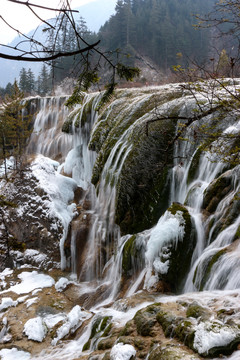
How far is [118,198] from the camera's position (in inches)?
360

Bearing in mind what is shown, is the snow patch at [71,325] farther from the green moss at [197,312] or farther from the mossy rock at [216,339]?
the mossy rock at [216,339]

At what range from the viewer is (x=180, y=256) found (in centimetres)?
615

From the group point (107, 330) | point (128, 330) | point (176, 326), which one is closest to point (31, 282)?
point (107, 330)

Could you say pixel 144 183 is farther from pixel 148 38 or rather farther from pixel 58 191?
pixel 148 38

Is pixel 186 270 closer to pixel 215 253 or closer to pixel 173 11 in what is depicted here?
pixel 215 253

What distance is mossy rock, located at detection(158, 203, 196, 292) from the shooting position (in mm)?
6035

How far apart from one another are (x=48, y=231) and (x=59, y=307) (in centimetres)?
417

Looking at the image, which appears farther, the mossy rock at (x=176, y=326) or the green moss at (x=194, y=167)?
the green moss at (x=194, y=167)

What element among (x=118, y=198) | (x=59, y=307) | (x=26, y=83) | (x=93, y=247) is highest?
(x=26, y=83)

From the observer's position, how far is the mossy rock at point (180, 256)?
19.8 feet

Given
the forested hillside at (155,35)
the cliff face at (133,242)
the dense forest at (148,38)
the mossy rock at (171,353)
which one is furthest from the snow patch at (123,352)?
the forested hillside at (155,35)

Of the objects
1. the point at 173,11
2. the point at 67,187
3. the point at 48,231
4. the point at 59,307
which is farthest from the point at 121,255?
the point at 173,11

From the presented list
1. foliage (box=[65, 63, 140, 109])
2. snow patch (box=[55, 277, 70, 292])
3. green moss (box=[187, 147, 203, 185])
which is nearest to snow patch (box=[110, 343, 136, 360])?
foliage (box=[65, 63, 140, 109])

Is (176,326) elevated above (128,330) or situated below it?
above
